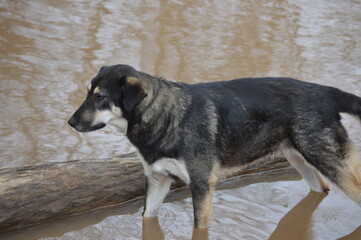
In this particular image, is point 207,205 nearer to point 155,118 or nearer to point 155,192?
point 155,192

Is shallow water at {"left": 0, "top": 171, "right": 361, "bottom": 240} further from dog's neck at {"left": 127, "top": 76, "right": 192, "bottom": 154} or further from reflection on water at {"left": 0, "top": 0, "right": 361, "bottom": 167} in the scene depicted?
reflection on water at {"left": 0, "top": 0, "right": 361, "bottom": 167}

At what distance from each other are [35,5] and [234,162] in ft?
29.8

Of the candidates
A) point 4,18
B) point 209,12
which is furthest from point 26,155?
point 209,12

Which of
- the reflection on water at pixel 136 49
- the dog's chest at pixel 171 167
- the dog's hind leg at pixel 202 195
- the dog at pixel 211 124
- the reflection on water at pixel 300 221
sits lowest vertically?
the reflection on water at pixel 136 49

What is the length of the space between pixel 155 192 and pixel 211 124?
3.26ft

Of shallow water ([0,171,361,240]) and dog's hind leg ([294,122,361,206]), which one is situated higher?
dog's hind leg ([294,122,361,206])

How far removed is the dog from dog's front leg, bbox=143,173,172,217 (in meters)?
0.01

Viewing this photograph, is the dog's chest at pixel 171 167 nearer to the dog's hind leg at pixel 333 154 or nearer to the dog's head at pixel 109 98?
the dog's head at pixel 109 98

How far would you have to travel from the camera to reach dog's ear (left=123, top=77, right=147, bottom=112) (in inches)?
217

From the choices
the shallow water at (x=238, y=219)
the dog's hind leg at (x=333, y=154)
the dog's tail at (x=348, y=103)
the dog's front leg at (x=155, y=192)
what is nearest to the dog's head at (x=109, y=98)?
the dog's front leg at (x=155, y=192)

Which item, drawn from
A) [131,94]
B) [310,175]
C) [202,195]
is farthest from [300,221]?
[131,94]

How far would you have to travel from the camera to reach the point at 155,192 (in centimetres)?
630

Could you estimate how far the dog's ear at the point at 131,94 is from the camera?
5.51 metres

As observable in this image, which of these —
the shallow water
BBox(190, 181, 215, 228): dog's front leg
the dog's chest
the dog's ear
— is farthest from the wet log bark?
the dog's ear
